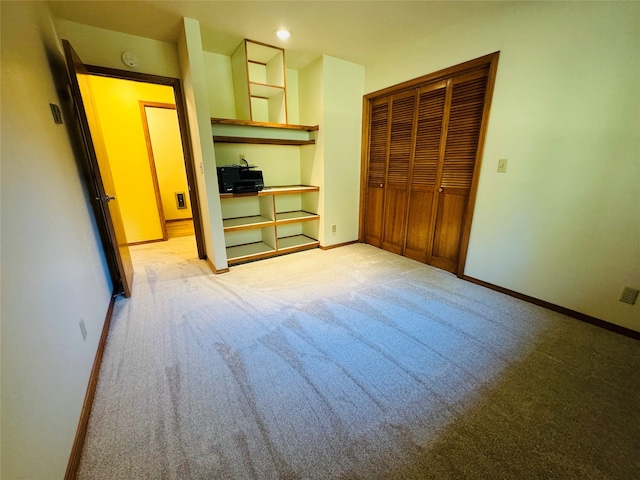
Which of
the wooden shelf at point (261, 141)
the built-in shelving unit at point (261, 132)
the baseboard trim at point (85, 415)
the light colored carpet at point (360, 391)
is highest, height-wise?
the built-in shelving unit at point (261, 132)

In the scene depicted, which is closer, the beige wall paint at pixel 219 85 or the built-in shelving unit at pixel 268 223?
the beige wall paint at pixel 219 85

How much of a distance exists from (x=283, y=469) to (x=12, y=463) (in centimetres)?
85

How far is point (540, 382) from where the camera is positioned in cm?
143

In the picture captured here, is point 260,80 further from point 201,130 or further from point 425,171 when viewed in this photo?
point 425,171

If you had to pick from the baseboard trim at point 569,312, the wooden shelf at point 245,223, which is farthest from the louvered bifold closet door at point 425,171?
the wooden shelf at point 245,223

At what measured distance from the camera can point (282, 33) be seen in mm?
2508

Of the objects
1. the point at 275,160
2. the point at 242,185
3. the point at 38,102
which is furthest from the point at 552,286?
the point at 38,102

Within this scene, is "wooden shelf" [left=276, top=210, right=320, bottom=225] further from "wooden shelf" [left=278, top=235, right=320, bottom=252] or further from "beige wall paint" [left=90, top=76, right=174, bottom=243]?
"beige wall paint" [left=90, top=76, right=174, bottom=243]

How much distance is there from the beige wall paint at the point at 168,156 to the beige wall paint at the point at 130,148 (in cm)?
72

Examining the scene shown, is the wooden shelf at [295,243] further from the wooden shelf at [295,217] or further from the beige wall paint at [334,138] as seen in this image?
the wooden shelf at [295,217]

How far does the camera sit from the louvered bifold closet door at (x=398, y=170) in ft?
9.80

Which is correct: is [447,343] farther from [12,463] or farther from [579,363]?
[12,463]

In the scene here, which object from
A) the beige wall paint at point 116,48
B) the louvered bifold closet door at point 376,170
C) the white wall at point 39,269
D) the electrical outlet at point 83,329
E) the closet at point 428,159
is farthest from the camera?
the louvered bifold closet door at point 376,170

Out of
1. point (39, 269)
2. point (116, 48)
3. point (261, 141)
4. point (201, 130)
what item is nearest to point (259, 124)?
point (261, 141)
